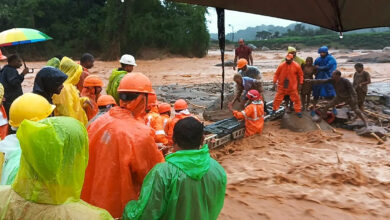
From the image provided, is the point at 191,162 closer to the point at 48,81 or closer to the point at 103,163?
the point at 103,163

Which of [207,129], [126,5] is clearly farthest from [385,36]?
[207,129]

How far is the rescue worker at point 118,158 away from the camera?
2.20 metres

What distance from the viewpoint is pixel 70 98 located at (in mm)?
4188

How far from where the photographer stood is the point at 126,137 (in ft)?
7.20

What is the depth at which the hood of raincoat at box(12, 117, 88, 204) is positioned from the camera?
1.36 metres

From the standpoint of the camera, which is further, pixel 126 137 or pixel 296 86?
pixel 296 86

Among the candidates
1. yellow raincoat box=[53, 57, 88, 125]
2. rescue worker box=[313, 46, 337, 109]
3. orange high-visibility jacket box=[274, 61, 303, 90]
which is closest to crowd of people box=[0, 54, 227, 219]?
yellow raincoat box=[53, 57, 88, 125]

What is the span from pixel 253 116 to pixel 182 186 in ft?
17.2

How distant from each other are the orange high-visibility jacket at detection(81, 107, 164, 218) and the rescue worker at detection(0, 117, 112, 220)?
2.34ft

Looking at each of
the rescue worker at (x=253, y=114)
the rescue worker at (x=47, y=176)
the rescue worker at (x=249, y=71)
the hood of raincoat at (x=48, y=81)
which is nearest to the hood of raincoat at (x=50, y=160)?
the rescue worker at (x=47, y=176)

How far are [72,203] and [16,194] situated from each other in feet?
0.75

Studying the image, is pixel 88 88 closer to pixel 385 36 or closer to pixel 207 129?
pixel 207 129

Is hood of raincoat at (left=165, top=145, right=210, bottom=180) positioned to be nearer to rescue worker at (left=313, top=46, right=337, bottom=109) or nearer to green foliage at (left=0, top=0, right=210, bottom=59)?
rescue worker at (left=313, top=46, right=337, bottom=109)

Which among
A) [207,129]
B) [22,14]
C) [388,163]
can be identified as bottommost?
[388,163]
